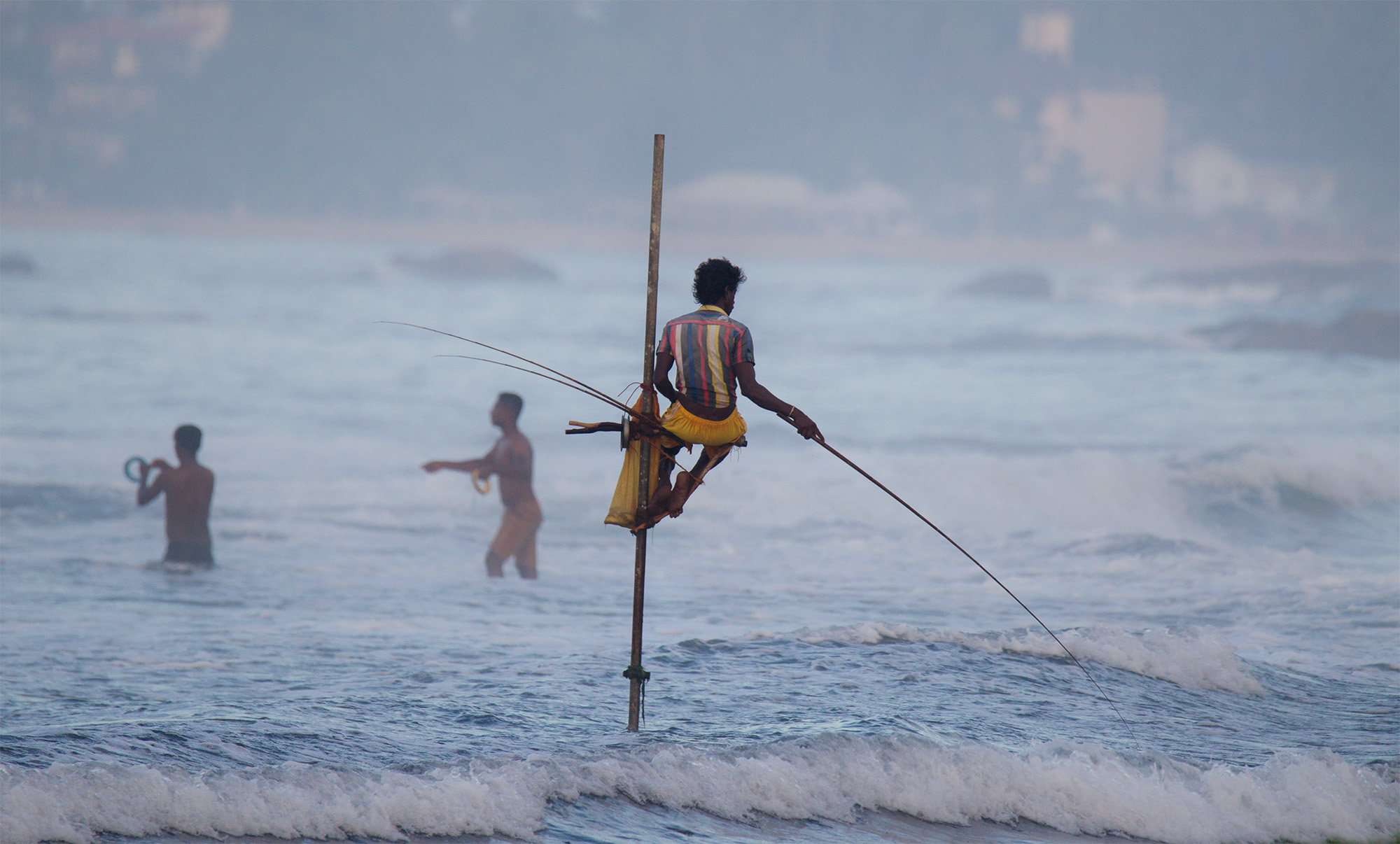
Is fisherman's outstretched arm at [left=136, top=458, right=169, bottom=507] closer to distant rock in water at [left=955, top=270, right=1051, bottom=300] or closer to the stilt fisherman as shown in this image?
the stilt fisherman

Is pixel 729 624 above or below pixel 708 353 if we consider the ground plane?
below

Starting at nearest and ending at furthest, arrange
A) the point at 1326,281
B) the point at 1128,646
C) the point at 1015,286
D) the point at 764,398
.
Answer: the point at 764,398, the point at 1128,646, the point at 1326,281, the point at 1015,286

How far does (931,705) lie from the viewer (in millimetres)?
5789

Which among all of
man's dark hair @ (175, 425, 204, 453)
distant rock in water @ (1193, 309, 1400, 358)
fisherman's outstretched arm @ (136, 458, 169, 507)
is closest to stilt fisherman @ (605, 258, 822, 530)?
fisherman's outstretched arm @ (136, 458, 169, 507)

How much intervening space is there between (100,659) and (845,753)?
4673 millimetres

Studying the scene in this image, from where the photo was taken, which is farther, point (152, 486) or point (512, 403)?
point (512, 403)

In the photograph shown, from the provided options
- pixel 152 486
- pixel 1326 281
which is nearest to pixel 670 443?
pixel 152 486

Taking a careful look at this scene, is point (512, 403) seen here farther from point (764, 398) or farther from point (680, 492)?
point (764, 398)

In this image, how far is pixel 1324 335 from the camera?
33719mm

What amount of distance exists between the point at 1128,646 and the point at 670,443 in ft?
11.1

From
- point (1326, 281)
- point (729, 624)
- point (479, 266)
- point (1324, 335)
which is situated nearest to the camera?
point (729, 624)

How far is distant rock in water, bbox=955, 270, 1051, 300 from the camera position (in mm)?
41031

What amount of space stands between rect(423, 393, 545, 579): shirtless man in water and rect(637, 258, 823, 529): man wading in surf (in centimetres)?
563

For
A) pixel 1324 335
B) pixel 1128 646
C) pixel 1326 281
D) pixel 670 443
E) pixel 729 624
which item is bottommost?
pixel 729 624
